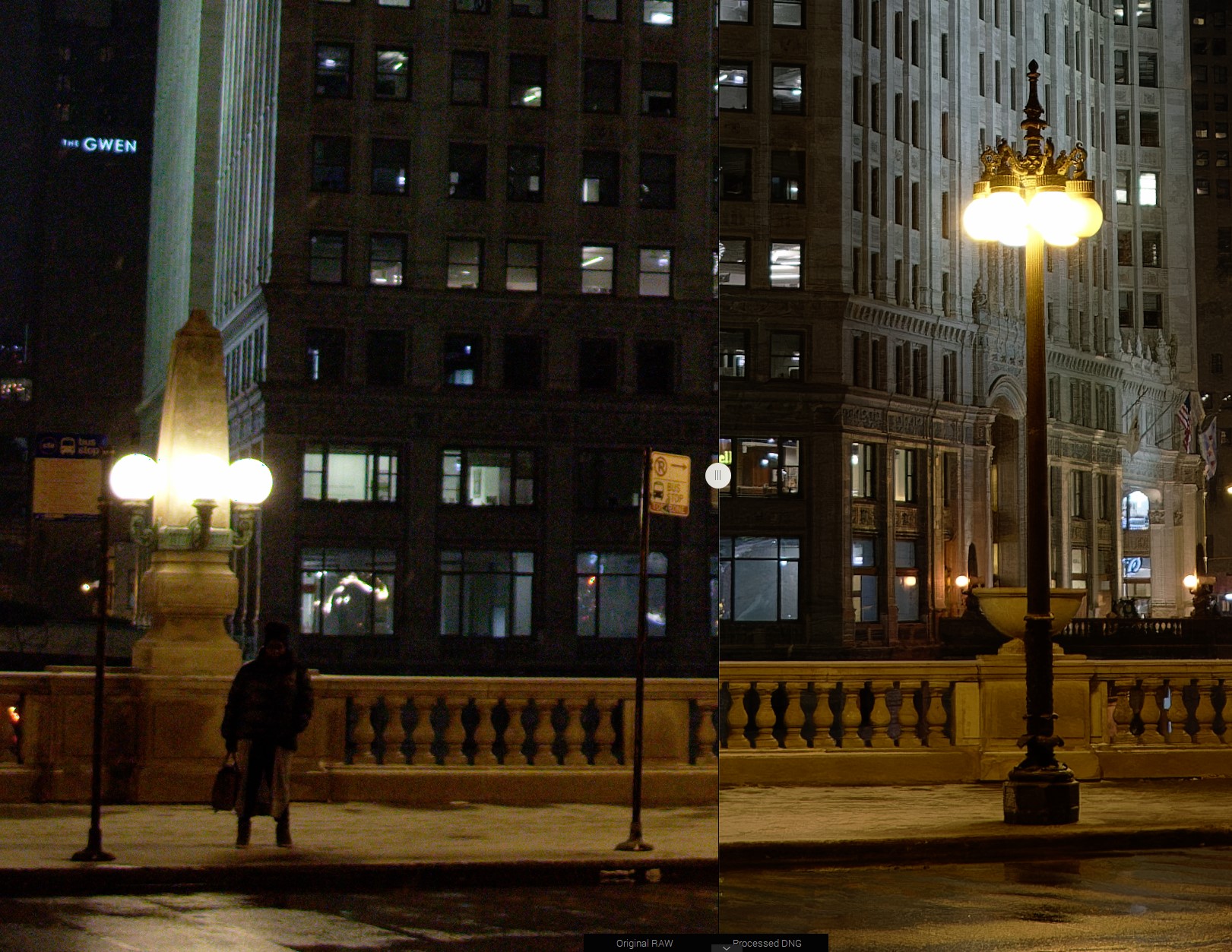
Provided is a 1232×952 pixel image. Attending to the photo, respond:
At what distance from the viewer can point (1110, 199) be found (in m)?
34.7

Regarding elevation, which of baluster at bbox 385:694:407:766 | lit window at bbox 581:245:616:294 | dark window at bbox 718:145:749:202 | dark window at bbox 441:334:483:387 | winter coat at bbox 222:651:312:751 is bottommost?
baluster at bbox 385:694:407:766

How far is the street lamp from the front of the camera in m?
13.9

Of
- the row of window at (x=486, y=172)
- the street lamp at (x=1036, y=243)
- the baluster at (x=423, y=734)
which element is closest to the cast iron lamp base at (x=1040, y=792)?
the street lamp at (x=1036, y=243)

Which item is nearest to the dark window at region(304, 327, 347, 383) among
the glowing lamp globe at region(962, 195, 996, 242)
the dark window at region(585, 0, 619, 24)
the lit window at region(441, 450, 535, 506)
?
the lit window at region(441, 450, 535, 506)

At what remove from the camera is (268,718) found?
11938 millimetres

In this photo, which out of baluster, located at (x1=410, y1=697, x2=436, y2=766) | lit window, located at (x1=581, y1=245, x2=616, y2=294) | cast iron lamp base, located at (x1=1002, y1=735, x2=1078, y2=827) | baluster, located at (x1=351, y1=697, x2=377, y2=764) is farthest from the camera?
lit window, located at (x1=581, y1=245, x2=616, y2=294)

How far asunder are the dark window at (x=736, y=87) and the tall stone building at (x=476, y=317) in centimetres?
2807

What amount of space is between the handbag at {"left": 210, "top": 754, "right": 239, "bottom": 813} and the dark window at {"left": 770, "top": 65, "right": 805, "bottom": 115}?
5.72 meters

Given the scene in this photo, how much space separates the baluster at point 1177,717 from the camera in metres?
16.7

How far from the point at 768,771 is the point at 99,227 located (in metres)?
66.1

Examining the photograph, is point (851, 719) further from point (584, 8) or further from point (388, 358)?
point (584, 8)

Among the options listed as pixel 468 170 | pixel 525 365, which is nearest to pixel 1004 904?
pixel 525 365

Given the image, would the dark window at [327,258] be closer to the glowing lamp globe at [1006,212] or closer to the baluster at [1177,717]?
the baluster at [1177,717]

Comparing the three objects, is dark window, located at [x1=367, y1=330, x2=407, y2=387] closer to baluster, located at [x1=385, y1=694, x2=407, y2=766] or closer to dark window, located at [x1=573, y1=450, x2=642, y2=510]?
dark window, located at [x1=573, y1=450, x2=642, y2=510]
